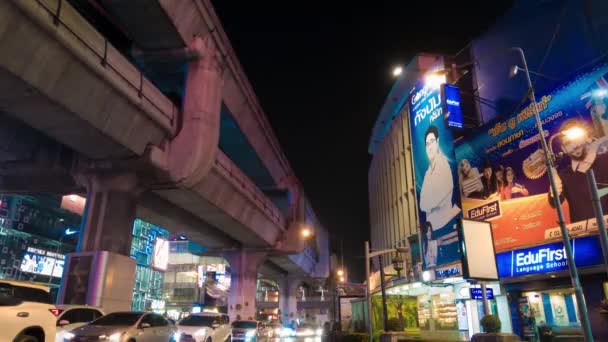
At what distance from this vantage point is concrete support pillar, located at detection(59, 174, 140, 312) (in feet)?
60.5

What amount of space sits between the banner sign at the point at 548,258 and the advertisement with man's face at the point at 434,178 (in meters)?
5.55

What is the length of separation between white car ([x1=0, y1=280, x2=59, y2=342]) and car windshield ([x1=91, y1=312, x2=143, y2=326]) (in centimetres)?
324

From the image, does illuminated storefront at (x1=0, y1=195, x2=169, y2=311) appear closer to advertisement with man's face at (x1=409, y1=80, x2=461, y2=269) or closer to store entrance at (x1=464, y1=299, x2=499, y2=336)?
advertisement with man's face at (x1=409, y1=80, x2=461, y2=269)

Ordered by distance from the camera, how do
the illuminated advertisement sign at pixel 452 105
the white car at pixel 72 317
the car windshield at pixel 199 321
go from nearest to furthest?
1. the white car at pixel 72 317
2. the car windshield at pixel 199 321
3. the illuminated advertisement sign at pixel 452 105

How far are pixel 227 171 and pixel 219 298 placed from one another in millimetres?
52767

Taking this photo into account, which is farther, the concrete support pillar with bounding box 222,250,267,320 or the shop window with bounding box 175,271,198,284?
the shop window with bounding box 175,271,198,284

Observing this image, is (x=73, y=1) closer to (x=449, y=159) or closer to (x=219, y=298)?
(x=449, y=159)

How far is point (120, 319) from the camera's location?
1376 centimetres

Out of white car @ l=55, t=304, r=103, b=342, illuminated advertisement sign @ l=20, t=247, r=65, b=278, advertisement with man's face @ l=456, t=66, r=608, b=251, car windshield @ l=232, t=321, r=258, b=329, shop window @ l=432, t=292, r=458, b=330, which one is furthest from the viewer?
illuminated advertisement sign @ l=20, t=247, r=65, b=278

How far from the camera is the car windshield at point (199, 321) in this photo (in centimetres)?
2039

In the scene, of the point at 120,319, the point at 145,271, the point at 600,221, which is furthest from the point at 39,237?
the point at 600,221

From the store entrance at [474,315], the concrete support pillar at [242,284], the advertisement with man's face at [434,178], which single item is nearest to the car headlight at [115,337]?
Answer: the advertisement with man's face at [434,178]

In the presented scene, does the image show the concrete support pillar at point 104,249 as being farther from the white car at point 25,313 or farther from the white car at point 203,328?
the white car at point 25,313

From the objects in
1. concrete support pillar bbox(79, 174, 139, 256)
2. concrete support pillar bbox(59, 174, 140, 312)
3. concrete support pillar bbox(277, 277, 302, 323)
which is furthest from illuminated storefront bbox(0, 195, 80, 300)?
concrete support pillar bbox(277, 277, 302, 323)
